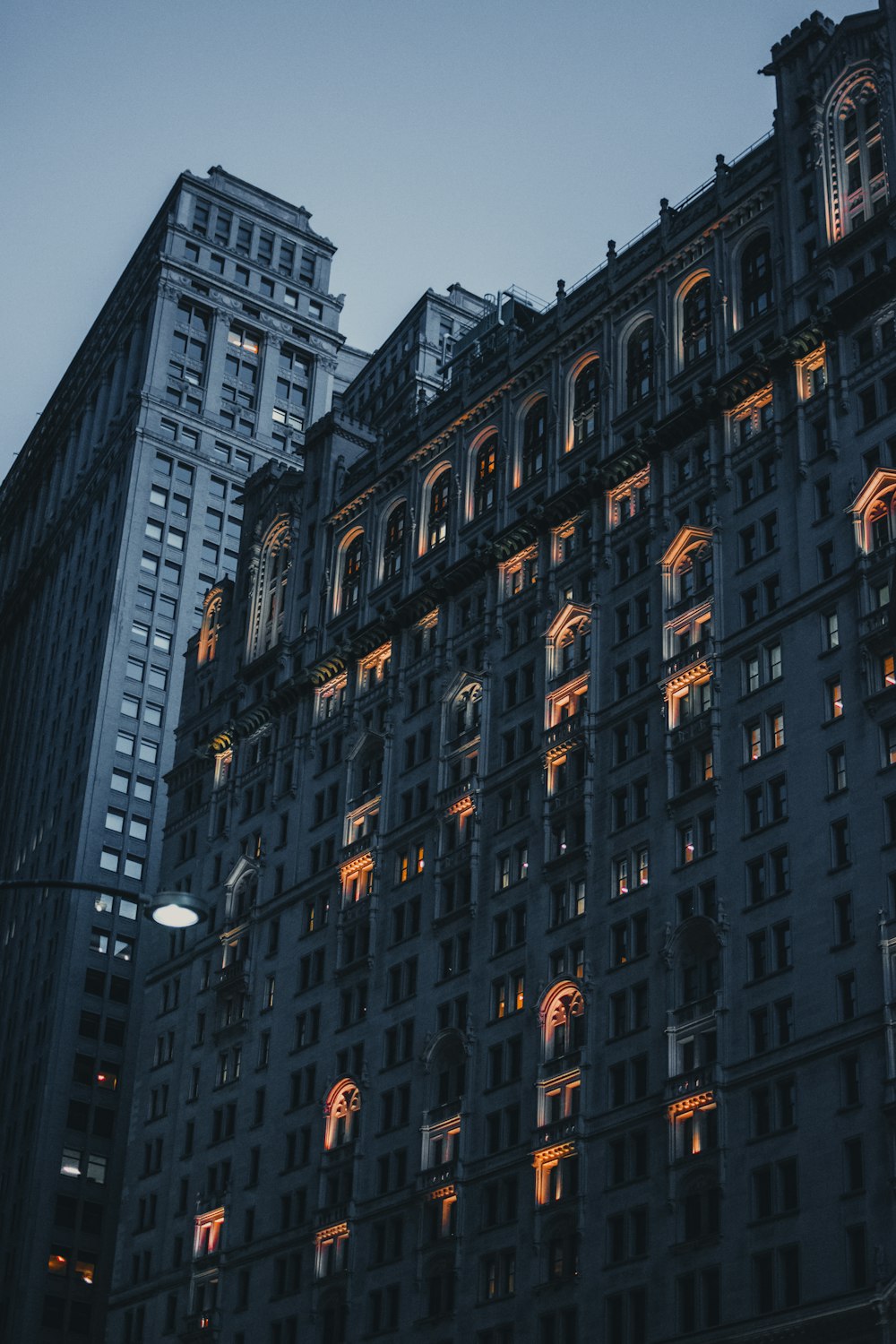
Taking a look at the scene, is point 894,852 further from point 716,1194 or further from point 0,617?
point 0,617

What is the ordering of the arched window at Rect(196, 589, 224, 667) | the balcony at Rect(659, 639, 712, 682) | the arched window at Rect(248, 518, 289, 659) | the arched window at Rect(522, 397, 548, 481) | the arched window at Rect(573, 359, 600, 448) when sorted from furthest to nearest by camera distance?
1. the arched window at Rect(196, 589, 224, 667)
2. the arched window at Rect(248, 518, 289, 659)
3. the arched window at Rect(522, 397, 548, 481)
4. the arched window at Rect(573, 359, 600, 448)
5. the balcony at Rect(659, 639, 712, 682)

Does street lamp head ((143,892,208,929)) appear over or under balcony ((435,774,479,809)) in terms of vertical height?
under

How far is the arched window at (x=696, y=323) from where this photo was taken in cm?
9225

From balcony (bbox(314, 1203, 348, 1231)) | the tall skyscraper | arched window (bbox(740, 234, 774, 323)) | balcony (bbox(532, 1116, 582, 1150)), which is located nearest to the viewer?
the tall skyscraper

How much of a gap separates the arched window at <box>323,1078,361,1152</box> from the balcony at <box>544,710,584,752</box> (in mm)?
18465

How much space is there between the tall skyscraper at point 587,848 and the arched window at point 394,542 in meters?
0.30

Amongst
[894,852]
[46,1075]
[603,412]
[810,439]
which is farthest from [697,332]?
[46,1075]

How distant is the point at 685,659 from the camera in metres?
82.9

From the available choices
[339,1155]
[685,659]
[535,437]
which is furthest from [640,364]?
[339,1155]

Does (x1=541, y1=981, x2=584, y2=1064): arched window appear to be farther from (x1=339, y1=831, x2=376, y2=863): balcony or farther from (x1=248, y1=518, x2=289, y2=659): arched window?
(x1=248, y1=518, x2=289, y2=659): arched window

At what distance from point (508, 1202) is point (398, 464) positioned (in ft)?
153

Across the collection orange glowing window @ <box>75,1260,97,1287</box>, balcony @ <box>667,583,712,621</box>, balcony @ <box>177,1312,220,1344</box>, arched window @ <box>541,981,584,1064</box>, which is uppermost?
balcony @ <box>667,583,712,621</box>

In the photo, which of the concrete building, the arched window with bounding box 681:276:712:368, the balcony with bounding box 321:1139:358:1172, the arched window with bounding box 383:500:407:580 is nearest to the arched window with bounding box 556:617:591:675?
the arched window with bounding box 681:276:712:368

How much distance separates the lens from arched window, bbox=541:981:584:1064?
79438 millimetres
